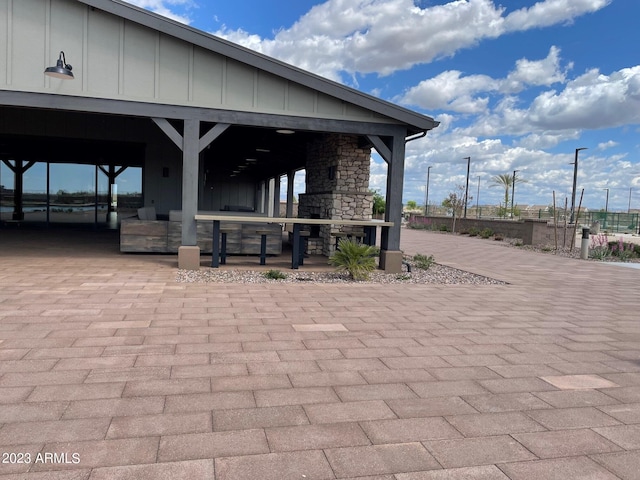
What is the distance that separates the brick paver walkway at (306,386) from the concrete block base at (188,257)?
6.06ft

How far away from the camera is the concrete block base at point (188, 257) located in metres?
8.53

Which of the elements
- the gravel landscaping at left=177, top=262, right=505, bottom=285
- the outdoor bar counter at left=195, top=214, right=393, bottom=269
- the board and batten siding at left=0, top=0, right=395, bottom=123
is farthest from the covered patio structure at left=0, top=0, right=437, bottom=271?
the gravel landscaping at left=177, top=262, right=505, bottom=285

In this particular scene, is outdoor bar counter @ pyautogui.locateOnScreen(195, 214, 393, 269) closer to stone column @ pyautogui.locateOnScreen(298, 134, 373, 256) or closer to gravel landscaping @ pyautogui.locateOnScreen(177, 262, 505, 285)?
gravel landscaping @ pyautogui.locateOnScreen(177, 262, 505, 285)

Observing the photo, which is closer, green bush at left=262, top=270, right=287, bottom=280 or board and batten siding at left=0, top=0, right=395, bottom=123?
board and batten siding at left=0, top=0, right=395, bottom=123

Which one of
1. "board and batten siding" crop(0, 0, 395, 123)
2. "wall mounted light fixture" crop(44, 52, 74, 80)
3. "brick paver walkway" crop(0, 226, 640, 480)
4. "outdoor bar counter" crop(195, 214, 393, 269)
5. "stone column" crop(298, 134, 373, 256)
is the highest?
"board and batten siding" crop(0, 0, 395, 123)

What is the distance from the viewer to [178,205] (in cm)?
1355

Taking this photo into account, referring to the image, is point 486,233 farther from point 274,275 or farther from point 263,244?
point 274,275

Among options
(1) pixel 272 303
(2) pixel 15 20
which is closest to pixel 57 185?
(2) pixel 15 20

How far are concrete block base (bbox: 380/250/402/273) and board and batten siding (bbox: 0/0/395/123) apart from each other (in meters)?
2.85

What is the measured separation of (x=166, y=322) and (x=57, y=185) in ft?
47.4

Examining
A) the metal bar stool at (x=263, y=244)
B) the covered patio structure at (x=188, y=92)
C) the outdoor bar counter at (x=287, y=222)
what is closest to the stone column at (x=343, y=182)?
the covered patio structure at (x=188, y=92)

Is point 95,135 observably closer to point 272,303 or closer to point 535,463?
point 272,303

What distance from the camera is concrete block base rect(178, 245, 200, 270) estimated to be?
28.0ft

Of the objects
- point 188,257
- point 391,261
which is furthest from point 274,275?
point 391,261
